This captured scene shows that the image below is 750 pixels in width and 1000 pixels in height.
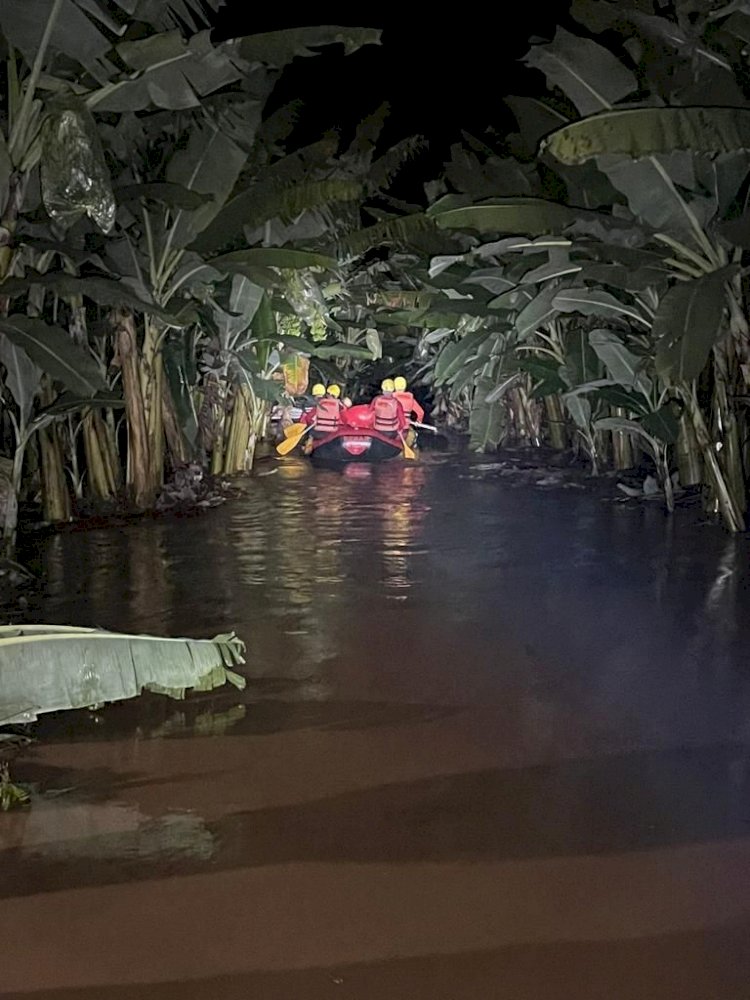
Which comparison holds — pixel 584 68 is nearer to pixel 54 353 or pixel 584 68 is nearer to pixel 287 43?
pixel 287 43

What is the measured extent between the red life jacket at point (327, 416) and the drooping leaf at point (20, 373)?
235 inches

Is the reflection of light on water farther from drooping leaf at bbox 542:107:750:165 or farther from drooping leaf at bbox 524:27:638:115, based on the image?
drooping leaf at bbox 524:27:638:115

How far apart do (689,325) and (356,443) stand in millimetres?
6334

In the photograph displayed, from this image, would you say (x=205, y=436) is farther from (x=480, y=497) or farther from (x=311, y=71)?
(x=311, y=71)

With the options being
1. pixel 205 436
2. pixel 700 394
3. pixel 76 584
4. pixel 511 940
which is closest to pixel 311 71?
pixel 205 436

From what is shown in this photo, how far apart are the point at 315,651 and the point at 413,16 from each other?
697 cm

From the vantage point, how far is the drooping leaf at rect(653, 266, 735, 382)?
4.38 metres

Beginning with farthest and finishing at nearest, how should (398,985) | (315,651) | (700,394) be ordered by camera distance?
(700,394) → (315,651) → (398,985)

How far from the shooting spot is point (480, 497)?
24.9 feet

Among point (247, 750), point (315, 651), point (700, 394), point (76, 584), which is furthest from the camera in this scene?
point (700, 394)

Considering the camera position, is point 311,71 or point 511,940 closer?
point 511,940

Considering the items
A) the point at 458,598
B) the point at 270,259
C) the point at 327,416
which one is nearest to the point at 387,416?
the point at 327,416

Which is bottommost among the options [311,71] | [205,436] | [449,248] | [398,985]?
[398,985]

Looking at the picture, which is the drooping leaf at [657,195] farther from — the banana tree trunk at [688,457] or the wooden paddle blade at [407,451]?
the wooden paddle blade at [407,451]
